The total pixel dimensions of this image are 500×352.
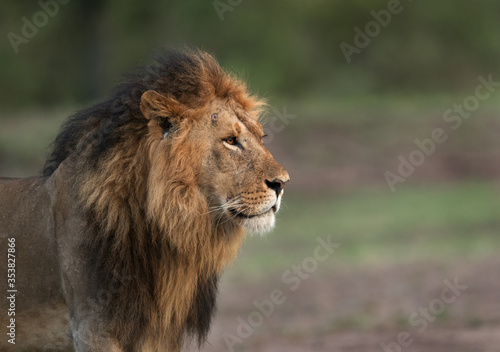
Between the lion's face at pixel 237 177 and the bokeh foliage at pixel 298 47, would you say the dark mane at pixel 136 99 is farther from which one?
the bokeh foliage at pixel 298 47

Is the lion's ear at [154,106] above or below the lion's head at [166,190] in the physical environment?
above

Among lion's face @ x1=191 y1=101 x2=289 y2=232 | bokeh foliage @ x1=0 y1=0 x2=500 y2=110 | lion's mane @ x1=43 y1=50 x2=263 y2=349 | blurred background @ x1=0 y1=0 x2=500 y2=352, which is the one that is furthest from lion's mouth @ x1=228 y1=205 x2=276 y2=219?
bokeh foliage @ x1=0 y1=0 x2=500 y2=110

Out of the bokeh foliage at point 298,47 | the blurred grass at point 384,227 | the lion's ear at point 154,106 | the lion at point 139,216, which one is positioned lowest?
the lion at point 139,216

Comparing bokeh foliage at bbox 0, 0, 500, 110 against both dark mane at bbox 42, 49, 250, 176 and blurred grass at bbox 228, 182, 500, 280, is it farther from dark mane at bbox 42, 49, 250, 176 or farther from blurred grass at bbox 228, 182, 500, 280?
dark mane at bbox 42, 49, 250, 176

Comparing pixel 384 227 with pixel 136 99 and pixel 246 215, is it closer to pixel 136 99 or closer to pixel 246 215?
pixel 246 215

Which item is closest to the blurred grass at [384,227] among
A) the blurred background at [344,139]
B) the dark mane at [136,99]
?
the blurred background at [344,139]

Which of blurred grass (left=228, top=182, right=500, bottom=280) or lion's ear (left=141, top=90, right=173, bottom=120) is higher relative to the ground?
blurred grass (left=228, top=182, right=500, bottom=280)

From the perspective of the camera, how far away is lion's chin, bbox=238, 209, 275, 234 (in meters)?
4.48

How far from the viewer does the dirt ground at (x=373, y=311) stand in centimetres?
800

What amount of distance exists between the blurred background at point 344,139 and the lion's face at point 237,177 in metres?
0.57

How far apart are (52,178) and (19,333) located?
2.86 feet

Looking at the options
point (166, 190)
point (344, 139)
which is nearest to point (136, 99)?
point (166, 190)

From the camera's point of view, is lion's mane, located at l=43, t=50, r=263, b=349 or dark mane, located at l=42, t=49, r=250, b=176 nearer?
lion's mane, located at l=43, t=50, r=263, b=349

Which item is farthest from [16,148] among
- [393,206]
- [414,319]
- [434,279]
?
[414,319]
